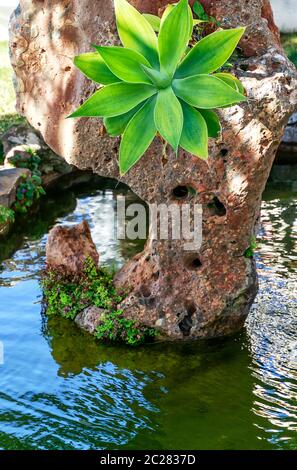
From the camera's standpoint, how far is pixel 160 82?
74.3 inches

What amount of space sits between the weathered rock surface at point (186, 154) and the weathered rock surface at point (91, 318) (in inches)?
13.2

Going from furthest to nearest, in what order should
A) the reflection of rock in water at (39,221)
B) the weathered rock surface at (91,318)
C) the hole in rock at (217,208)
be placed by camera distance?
1. the reflection of rock in water at (39,221)
2. the weathered rock surface at (91,318)
3. the hole in rock at (217,208)

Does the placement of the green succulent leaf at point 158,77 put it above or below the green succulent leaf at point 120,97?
above

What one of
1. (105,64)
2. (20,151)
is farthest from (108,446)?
(20,151)

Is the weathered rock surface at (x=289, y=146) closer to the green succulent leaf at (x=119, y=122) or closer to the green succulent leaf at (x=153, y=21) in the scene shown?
the green succulent leaf at (x=153, y=21)

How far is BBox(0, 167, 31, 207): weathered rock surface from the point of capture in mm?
11305

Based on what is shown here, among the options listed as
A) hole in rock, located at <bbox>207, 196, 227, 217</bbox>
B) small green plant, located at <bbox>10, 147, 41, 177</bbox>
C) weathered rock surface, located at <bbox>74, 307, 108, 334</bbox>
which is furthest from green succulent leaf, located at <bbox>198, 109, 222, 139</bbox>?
small green plant, located at <bbox>10, 147, 41, 177</bbox>

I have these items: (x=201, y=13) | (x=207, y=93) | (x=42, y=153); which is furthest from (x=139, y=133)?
(x=42, y=153)

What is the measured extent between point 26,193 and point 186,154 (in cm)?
665

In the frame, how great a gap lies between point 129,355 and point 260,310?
1756 millimetres

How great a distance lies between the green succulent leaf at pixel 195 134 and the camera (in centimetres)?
187

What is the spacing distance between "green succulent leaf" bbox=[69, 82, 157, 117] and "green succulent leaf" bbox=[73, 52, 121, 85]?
0.08 meters

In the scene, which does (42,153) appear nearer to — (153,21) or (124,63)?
(153,21)

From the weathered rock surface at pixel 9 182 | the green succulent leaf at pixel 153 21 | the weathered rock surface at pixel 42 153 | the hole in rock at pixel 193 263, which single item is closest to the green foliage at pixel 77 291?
the hole in rock at pixel 193 263
